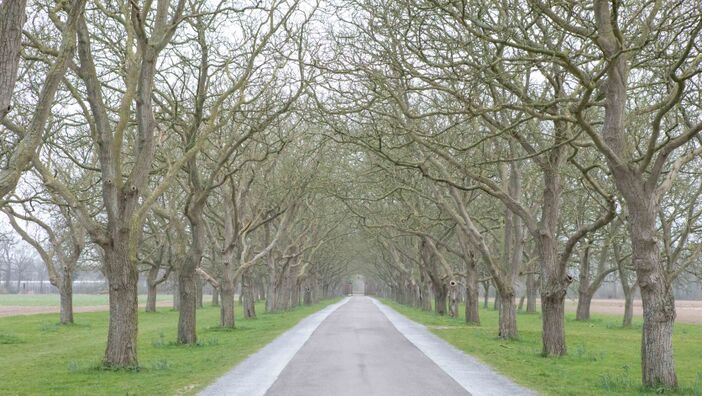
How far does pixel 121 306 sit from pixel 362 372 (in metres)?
5.35

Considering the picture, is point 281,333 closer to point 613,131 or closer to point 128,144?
point 128,144

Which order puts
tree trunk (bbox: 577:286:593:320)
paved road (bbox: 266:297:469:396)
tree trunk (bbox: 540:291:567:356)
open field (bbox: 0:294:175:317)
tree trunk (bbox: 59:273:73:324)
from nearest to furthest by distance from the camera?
paved road (bbox: 266:297:469:396)
tree trunk (bbox: 540:291:567:356)
tree trunk (bbox: 59:273:73:324)
tree trunk (bbox: 577:286:593:320)
open field (bbox: 0:294:175:317)

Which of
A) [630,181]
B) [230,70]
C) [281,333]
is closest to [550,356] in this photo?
[630,181]

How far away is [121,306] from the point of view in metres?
13.3

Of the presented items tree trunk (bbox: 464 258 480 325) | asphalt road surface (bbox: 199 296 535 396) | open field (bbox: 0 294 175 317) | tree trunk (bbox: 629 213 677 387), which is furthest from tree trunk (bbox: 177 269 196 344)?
open field (bbox: 0 294 175 317)

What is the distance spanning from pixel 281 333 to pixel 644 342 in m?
15.2

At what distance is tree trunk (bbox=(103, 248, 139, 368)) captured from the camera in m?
13.1

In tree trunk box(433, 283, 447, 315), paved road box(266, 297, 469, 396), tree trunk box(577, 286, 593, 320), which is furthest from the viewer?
tree trunk box(433, 283, 447, 315)

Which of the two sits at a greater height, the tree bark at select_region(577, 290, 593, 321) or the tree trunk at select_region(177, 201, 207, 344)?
the tree trunk at select_region(177, 201, 207, 344)

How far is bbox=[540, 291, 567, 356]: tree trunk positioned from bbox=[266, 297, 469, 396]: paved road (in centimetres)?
327

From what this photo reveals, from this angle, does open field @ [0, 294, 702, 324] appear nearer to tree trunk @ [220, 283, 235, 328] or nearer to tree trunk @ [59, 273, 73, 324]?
tree trunk @ [59, 273, 73, 324]

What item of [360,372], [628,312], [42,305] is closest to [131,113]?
[360,372]

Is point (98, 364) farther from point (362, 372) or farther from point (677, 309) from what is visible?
point (677, 309)

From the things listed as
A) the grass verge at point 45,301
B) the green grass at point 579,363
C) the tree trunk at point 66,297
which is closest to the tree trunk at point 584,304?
the green grass at point 579,363
